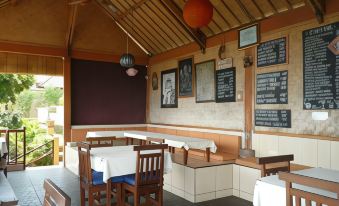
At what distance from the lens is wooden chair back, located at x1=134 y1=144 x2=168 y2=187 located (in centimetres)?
390

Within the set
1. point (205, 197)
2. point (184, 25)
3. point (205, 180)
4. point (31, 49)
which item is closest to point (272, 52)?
point (184, 25)

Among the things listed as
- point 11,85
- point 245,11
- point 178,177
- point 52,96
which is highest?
point 245,11

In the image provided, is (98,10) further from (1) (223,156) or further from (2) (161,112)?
(1) (223,156)

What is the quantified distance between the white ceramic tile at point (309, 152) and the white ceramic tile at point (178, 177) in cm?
199

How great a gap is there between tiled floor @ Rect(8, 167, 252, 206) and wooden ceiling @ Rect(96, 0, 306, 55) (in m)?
3.43

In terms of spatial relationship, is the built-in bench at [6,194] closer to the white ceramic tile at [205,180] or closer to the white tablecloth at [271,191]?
the white tablecloth at [271,191]

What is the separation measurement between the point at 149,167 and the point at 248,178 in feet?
6.41

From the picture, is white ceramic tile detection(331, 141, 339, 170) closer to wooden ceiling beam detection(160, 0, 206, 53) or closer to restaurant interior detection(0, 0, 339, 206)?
restaurant interior detection(0, 0, 339, 206)

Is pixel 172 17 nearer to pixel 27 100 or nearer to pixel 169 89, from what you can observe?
pixel 169 89

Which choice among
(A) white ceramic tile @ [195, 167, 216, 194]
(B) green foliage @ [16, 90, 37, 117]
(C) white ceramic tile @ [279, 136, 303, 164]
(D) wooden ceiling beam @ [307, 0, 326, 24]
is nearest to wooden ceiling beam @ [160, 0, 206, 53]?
(D) wooden ceiling beam @ [307, 0, 326, 24]

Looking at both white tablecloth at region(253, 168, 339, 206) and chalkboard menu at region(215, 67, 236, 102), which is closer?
white tablecloth at region(253, 168, 339, 206)

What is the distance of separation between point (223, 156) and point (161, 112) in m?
3.53

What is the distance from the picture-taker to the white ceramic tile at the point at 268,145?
5.34 m

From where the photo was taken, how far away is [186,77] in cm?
779
